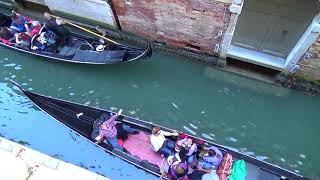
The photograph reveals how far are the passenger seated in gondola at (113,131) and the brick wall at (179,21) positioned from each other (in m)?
1.78

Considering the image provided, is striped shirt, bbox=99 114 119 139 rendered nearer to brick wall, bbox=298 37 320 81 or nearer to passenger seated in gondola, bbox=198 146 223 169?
passenger seated in gondola, bbox=198 146 223 169

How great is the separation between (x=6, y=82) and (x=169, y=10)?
3156 millimetres

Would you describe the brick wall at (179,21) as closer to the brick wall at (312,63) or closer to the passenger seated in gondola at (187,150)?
the brick wall at (312,63)

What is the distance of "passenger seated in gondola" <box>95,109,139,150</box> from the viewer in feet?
16.6

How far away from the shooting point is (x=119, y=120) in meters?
5.25

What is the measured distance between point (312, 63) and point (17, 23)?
196 inches

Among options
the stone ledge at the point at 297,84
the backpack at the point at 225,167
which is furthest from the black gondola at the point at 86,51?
the stone ledge at the point at 297,84

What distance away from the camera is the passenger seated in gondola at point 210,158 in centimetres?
473

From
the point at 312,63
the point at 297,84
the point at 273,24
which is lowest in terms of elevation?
the point at 297,84

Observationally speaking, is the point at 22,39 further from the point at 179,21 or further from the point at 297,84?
the point at 297,84

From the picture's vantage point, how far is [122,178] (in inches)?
209

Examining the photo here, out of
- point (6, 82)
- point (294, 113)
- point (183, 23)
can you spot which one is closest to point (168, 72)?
point (183, 23)

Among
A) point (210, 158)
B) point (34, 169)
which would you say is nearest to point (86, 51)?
point (210, 158)

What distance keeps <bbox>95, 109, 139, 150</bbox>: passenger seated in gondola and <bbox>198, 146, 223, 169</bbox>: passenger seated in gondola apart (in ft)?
3.43
